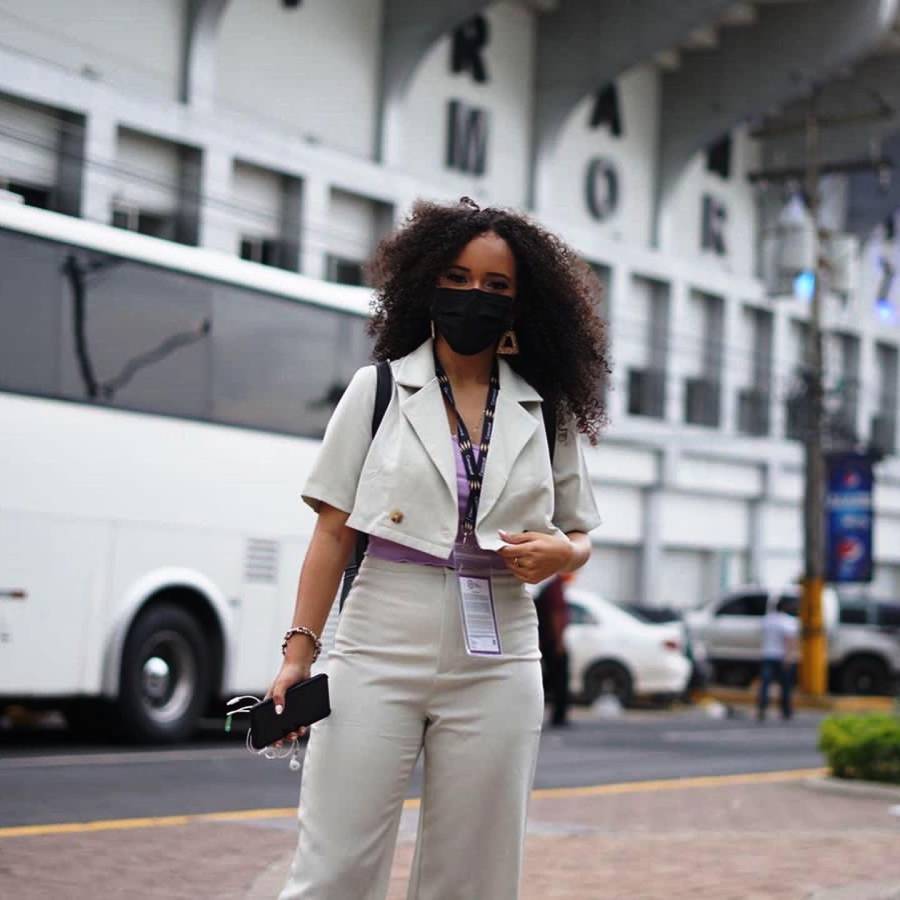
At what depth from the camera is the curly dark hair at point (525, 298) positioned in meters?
4.50

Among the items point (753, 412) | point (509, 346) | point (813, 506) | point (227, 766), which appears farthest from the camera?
point (753, 412)

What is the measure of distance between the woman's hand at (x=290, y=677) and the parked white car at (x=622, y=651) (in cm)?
2103

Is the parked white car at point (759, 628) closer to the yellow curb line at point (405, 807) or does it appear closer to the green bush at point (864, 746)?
the yellow curb line at point (405, 807)

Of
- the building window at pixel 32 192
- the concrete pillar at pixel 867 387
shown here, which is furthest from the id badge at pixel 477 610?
the concrete pillar at pixel 867 387

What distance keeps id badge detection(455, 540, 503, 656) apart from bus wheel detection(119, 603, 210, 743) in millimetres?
11520

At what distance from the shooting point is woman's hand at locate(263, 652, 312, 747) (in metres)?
4.16

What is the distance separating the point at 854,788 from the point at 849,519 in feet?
61.6

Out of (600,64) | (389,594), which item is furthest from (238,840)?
(600,64)

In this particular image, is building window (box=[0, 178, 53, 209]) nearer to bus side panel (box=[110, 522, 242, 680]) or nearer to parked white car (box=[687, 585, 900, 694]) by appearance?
bus side panel (box=[110, 522, 242, 680])

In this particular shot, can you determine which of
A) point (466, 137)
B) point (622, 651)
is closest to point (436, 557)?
point (622, 651)

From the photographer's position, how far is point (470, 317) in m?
4.39

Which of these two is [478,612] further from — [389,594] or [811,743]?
[811,743]

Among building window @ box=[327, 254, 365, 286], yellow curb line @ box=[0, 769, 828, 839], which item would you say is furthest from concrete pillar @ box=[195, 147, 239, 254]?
yellow curb line @ box=[0, 769, 828, 839]

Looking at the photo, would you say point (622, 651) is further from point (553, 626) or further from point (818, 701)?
point (818, 701)
